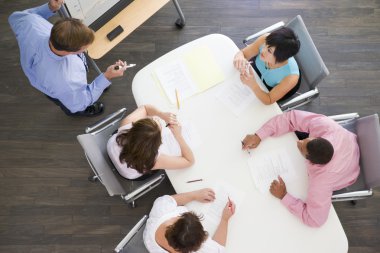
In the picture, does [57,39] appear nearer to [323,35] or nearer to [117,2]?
[117,2]

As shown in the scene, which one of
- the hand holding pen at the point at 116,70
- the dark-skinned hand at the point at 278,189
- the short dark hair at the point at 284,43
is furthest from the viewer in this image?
the hand holding pen at the point at 116,70

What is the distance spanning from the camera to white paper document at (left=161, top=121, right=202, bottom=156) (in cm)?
223

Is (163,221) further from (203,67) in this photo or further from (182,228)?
(203,67)

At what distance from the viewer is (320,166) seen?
2.12 metres

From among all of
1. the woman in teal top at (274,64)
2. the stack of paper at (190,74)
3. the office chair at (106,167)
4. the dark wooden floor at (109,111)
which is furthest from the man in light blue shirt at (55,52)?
the woman in teal top at (274,64)

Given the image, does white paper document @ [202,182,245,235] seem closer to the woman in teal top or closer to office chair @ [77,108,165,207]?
office chair @ [77,108,165,207]

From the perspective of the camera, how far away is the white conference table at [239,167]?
207 centimetres

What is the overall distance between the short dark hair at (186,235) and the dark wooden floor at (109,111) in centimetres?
109


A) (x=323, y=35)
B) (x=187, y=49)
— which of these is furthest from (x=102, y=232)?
(x=323, y=35)

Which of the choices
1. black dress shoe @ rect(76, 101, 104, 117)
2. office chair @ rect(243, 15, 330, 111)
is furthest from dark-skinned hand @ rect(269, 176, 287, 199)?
black dress shoe @ rect(76, 101, 104, 117)

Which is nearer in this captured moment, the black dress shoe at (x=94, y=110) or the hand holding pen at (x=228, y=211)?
the hand holding pen at (x=228, y=211)

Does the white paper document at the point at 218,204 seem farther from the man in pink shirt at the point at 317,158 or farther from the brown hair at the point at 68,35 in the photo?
the brown hair at the point at 68,35

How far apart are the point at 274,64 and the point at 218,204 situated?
0.91 m

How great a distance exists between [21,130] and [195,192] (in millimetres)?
1827
